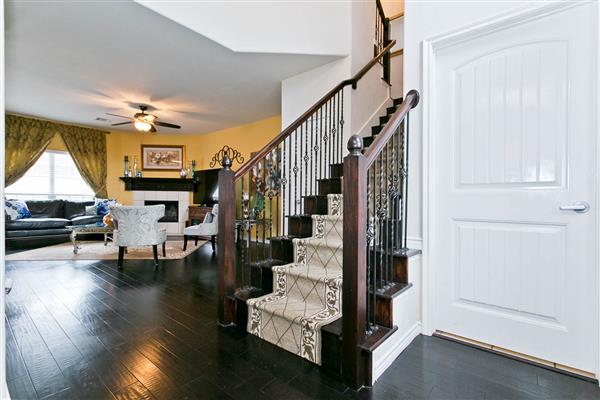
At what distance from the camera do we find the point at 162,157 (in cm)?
796

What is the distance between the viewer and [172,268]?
399 centimetres

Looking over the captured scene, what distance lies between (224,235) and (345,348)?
3.81 feet

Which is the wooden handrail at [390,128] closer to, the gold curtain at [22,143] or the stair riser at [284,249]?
the stair riser at [284,249]

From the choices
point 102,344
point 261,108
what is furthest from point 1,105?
point 261,108

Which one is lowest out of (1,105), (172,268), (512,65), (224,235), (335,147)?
→ (172,268)

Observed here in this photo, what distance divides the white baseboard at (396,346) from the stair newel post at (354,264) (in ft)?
0.38

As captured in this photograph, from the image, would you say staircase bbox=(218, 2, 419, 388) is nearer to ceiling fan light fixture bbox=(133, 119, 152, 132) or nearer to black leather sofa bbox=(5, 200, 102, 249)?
ceiling fan light fixture bbox=(133, 119, 152, 132)

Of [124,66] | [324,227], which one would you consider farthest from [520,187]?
[124,66]

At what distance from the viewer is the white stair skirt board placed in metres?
1.77

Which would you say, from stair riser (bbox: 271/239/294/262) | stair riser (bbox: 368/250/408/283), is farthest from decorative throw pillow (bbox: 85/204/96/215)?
stair riser (bbox: 368/250/408/283)

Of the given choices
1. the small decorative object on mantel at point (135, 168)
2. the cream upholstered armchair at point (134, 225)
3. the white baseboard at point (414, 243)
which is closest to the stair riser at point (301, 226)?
the white baseboard at point (414, 243)

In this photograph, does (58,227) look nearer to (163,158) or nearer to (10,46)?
(163,158)

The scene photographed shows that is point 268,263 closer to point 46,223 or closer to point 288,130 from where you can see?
point 288,130

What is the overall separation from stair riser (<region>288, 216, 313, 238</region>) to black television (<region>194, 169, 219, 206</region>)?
4796mm
